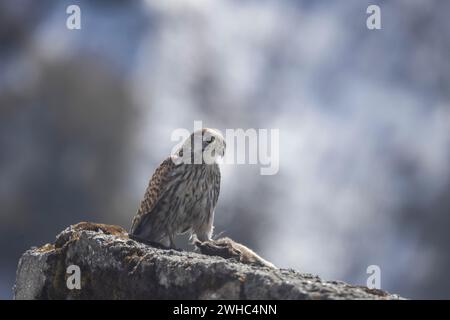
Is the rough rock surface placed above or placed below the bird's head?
below

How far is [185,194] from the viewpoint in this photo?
7.36m

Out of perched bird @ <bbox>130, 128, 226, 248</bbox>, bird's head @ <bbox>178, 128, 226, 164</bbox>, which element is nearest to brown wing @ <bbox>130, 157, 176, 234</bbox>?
perched bird @ <bbox>130, 128, 226, 248</bbox>

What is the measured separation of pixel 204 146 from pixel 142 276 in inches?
123

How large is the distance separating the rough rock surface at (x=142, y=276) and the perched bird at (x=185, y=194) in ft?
5.75

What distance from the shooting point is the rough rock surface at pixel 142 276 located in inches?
156

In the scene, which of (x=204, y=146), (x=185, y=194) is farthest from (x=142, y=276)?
(x=204, y=146)

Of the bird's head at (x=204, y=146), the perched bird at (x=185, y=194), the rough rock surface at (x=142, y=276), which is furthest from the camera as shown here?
the bird's head at (x=204, y=146)

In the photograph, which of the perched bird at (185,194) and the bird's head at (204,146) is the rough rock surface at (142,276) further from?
the bird's head at (204,146)

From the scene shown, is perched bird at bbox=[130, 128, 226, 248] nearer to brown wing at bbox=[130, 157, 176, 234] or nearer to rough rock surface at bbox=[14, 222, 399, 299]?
brown wing at bbox=[130, 157, 176, 234]

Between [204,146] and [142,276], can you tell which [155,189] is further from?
[142,276]

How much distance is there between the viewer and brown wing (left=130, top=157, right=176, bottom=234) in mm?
7234

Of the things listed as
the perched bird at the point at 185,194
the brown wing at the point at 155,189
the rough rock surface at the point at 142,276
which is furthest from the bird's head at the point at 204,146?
the rough rock surface at the point at 142,276
